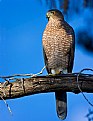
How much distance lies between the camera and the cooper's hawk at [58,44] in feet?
8.22

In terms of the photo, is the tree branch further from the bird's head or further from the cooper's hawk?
the bird's head

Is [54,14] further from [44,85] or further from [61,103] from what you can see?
[44,85]

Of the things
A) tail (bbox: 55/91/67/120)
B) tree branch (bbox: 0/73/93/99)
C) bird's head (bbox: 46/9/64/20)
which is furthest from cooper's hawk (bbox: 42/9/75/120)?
tree branch (bbox: 0/73/93/99)

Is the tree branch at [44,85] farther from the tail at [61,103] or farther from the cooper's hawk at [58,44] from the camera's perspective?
the cooper's hawk at [58,44]

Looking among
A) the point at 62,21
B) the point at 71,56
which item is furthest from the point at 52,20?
the point at 71,56

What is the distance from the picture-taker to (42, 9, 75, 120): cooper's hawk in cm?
251

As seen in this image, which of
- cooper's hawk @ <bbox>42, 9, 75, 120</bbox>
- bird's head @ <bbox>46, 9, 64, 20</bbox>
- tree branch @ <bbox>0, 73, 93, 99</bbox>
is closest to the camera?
tree branch @ <bbox>0, 73, 93, 99</bbox>

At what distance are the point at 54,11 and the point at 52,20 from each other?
95 millimetres

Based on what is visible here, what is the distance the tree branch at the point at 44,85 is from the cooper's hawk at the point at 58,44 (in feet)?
2.11

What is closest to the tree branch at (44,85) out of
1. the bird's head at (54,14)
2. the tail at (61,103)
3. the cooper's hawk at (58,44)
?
the tail at (61,103)

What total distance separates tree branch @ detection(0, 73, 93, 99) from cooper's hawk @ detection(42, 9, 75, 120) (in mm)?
642

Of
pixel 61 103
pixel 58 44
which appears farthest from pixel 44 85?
pixel 58 44

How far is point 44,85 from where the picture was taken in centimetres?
182

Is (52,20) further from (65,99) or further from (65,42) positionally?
(65,99)
